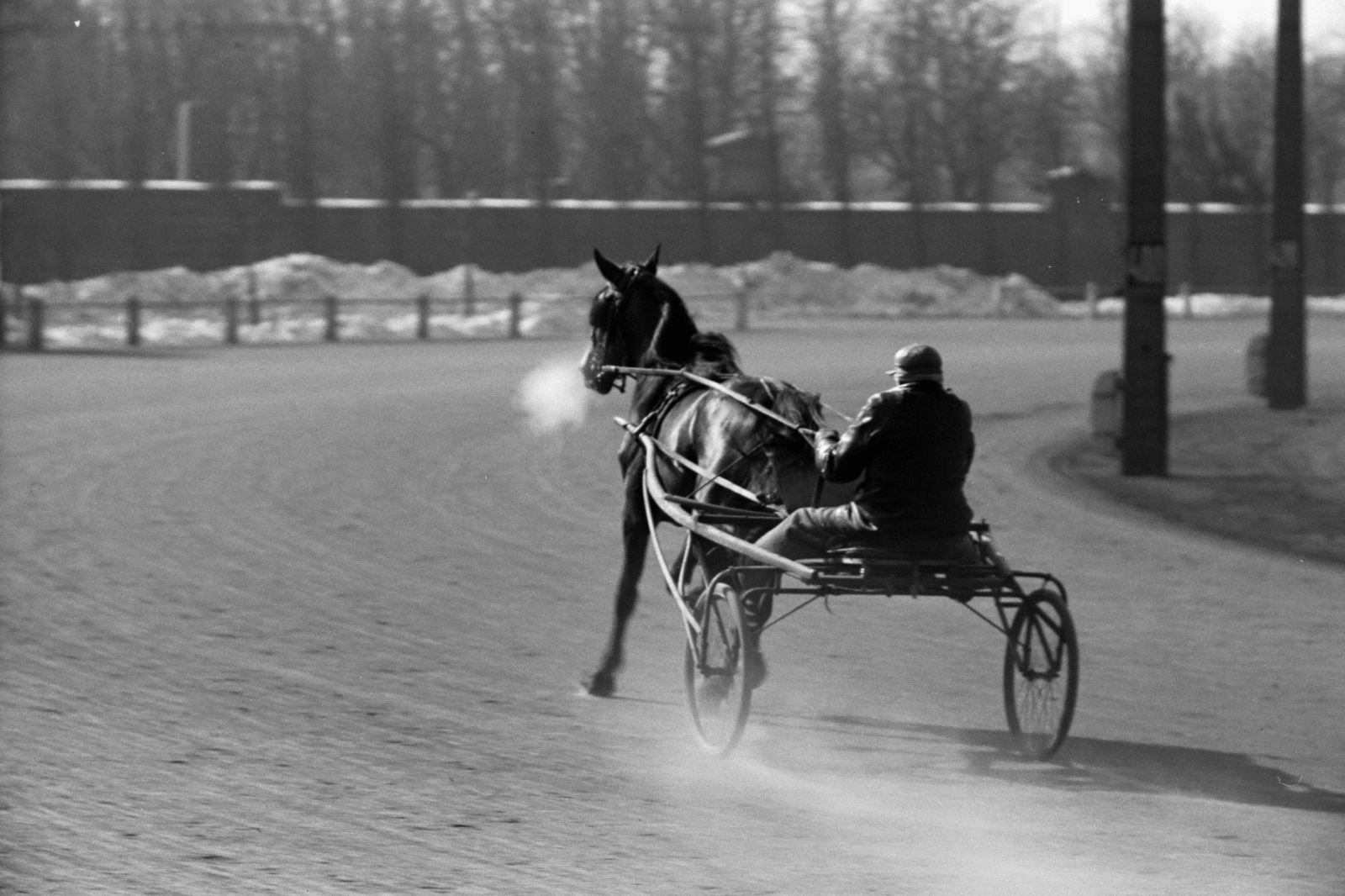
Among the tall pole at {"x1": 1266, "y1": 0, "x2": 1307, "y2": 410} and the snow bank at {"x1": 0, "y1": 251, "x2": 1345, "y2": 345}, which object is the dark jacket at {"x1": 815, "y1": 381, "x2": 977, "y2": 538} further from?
the snow bank at {"x1": 0, "y1": 251, "x2": 1345, "y2": 345}

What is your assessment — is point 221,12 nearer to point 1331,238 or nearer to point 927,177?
point 927,177

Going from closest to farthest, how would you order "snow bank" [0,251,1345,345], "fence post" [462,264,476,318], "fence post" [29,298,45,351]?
"fence post" [29,298,45,351] → "snow bank" [0,251,1345,345] → "fence post" [462,264,476,318]

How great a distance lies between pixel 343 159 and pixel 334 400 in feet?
113

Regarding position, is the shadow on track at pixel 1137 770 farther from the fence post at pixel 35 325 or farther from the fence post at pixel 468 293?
the fence post at pixel 468 293

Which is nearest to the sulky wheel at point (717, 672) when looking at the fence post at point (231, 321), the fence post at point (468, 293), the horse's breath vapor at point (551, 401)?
the horse's breath vapor at point (551, 401)

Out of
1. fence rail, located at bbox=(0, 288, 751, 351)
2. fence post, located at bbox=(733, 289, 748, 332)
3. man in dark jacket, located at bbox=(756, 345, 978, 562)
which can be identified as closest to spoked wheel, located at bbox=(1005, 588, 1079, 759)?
man in dark jacket, located at bbox=(756, 345, 978, 562)

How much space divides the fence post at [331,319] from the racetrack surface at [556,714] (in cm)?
2099

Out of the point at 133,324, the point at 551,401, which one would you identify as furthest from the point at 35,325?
the point at 551,401

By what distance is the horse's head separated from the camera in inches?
350

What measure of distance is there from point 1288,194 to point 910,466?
16173 millimetres

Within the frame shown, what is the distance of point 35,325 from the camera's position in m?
35.2

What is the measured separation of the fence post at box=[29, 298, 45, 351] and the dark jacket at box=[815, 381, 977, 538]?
2964 centimetres

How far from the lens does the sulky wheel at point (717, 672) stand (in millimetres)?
7453

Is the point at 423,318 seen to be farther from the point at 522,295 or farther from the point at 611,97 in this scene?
the point at 611,97
